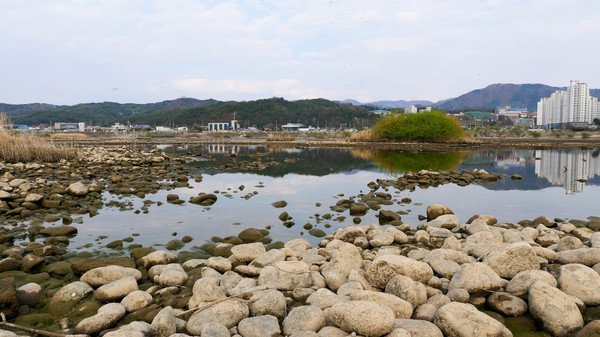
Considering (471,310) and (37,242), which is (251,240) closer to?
(37,242)

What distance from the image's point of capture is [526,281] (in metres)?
5.09

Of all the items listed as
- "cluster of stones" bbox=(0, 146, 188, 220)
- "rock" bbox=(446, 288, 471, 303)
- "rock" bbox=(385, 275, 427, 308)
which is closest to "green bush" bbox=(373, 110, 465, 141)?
"cluster of stones" bbox=(0, 146, 188, 220)

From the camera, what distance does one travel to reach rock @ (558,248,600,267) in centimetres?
584

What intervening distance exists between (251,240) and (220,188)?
8.24 meters

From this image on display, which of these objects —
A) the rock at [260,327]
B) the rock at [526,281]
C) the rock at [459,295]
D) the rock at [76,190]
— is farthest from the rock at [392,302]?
the rock at [76,190]

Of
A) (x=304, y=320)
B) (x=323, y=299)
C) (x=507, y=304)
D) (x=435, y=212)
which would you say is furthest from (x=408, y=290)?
(x=435, y=212)

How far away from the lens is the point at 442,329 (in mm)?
4227

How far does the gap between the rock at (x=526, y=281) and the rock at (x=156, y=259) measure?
18.3 feet

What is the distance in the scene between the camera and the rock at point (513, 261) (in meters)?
5.71

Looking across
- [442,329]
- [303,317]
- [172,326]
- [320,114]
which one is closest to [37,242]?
[172,326]

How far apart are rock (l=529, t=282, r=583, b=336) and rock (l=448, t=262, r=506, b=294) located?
A: 1.66ft

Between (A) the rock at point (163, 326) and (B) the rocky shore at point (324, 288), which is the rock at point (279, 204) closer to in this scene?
(B) the rocky shore at point (324, 288)

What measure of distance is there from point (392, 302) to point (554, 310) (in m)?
1.89

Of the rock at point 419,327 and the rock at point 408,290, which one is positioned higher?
the rock at point 408,290
